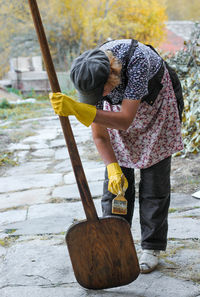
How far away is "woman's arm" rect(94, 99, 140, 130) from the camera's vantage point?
169 cm

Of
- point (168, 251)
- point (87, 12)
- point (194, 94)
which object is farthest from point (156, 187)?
point (87, 12)

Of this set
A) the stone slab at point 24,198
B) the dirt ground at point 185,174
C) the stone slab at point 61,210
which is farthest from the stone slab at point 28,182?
the stone slab at point 61,210

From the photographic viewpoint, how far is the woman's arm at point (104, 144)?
81.7 inches

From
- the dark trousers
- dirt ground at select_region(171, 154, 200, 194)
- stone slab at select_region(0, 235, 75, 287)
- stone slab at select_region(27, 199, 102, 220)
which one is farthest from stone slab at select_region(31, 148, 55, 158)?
the dark trousers

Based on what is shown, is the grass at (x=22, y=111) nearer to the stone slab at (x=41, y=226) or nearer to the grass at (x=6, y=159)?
the grass at (x=6, y=159)

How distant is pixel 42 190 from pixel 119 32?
13.8 meters

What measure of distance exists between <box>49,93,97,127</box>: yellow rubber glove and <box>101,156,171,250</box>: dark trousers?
23.4 inches

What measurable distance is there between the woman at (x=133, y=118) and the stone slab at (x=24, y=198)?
1382 mm

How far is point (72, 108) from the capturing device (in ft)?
5.43

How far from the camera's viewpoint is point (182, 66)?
16.4ft

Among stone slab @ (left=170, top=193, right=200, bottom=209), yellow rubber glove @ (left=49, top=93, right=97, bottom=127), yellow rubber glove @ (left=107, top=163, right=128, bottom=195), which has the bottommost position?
stone slab @ (left=170, top=193, right=200, bottom=209)

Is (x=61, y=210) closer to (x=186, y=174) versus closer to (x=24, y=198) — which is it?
(x=24, y=198)

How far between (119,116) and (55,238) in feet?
4.00

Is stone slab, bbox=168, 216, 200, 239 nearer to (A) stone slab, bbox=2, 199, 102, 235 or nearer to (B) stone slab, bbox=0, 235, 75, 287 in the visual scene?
(A) stone slab, bbox=2, 199, 102, 235
